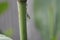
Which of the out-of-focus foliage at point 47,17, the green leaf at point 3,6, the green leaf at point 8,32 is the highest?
the green leaf at point 3,6


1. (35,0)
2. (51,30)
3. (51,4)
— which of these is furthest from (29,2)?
(51,30)

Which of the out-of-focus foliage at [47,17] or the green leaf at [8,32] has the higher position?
the out-of-focus foliage at [47,17]

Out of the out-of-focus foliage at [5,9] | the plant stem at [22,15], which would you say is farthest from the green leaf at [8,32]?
the plant stem at [22,15]

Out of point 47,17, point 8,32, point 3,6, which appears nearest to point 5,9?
point 3,6

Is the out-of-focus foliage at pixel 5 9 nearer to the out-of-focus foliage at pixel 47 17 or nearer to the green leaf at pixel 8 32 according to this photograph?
the green leaf at pixel 8 32

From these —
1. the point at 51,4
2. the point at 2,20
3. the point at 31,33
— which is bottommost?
the point at 31,33

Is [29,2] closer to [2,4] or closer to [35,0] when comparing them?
[35,0]

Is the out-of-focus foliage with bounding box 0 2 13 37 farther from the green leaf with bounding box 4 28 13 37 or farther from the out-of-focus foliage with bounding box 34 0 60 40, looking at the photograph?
the out-of-focus foliage with bounding box 34 0 60 40

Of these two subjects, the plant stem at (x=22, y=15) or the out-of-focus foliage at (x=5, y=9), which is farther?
the out-of-focus foliage at (x=5, y=9)
